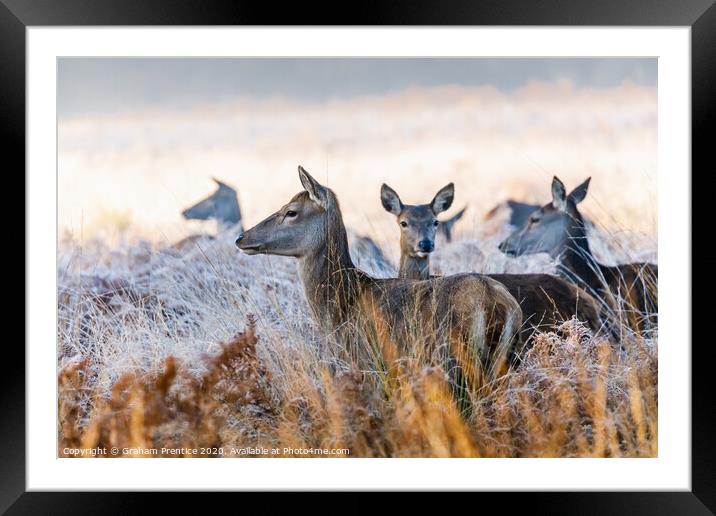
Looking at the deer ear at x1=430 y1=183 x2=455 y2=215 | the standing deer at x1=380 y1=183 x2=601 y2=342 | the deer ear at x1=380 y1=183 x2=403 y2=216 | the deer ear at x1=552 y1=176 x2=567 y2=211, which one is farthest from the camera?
the deer ear at x1=552 y1=176 x2=567 y2=211

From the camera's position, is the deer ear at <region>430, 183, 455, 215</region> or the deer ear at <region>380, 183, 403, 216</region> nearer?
the deer ear at <region>430, 183, 455, 215</region>

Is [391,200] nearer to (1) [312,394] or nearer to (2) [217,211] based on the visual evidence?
(2) [217,211]

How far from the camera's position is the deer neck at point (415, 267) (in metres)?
7.67

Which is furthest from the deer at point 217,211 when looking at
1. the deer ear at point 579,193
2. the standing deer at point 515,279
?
the deer ear at point 579,193

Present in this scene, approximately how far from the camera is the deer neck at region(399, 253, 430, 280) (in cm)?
767

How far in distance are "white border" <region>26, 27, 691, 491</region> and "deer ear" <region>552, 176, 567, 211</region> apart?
1861 mm

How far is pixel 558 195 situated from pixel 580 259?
2.33ft

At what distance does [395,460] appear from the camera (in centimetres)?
586

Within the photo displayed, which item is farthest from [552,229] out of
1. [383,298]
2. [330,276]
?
[330,276]

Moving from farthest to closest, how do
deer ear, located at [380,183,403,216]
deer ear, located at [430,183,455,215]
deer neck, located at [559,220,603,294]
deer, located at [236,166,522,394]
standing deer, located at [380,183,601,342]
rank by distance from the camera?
deer neck, located at [559,220,603,294] < deer ear, located at [380,183,403,216] < deer ear, located at [430,183,455,215] < standing deer, located at [380,183,601,342] < deer, located at [236,166,522,394]

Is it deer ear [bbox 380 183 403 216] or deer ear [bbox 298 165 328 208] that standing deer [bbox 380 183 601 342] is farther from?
deer ear [bbox 298 165 328 208]

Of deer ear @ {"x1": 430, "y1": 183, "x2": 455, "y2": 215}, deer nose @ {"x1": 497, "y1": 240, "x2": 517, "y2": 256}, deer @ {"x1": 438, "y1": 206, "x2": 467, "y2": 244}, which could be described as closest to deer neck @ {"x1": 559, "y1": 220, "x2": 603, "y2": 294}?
deer nose @ {"x1": 497, "y1": 240, "x2": 517, "y2": 256}

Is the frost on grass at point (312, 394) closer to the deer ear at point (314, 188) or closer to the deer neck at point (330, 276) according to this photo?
the deer neck at point (330, 276)
